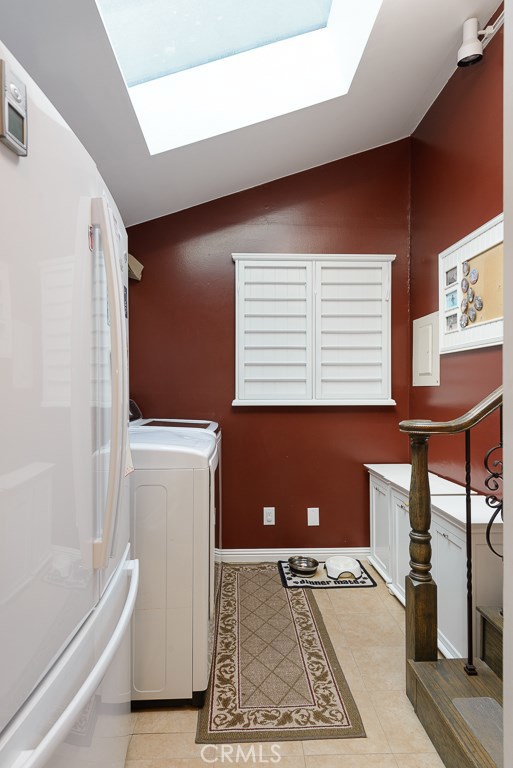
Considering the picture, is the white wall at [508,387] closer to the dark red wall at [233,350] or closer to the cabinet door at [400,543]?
the cabinet door at [400,543]

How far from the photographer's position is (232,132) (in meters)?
2.68

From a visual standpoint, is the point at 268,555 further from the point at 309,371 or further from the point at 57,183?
the point at 57,183

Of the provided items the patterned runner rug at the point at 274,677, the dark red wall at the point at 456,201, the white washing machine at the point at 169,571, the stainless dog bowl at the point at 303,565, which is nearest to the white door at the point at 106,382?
the white washing machine at the point at 169,571

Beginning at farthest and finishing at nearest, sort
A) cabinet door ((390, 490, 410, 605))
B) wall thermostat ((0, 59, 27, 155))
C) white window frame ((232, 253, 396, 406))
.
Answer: white window frame ((232, 253, 396, 406)) → cabinet door ((390, 490, 410, 605)) → wall thermostat ((0, 59, 27, 155))

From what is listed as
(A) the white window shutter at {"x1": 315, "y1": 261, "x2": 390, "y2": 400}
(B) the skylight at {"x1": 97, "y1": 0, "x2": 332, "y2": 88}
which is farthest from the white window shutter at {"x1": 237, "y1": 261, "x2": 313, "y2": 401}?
(B) the skylight at {"x1": 97, "y1": 0, "x2": 332, "y2": 88}

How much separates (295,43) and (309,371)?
6.54 feet

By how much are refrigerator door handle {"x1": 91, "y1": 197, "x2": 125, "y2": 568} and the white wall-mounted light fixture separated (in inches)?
93.1

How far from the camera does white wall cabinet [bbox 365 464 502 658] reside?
6.30 feet

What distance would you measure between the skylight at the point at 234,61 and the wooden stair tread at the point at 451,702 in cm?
276

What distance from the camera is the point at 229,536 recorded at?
3.47 m

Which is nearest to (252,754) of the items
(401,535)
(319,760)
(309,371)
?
(319,760)

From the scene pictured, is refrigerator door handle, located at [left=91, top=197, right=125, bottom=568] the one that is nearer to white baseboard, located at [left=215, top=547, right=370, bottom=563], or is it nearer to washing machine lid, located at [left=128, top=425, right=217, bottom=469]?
washing machine lid, located at [left=128, top=425, right=217, bottom=469]

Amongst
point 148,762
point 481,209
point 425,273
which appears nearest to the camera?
point 148,762

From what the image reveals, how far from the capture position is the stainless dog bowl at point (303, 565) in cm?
315
